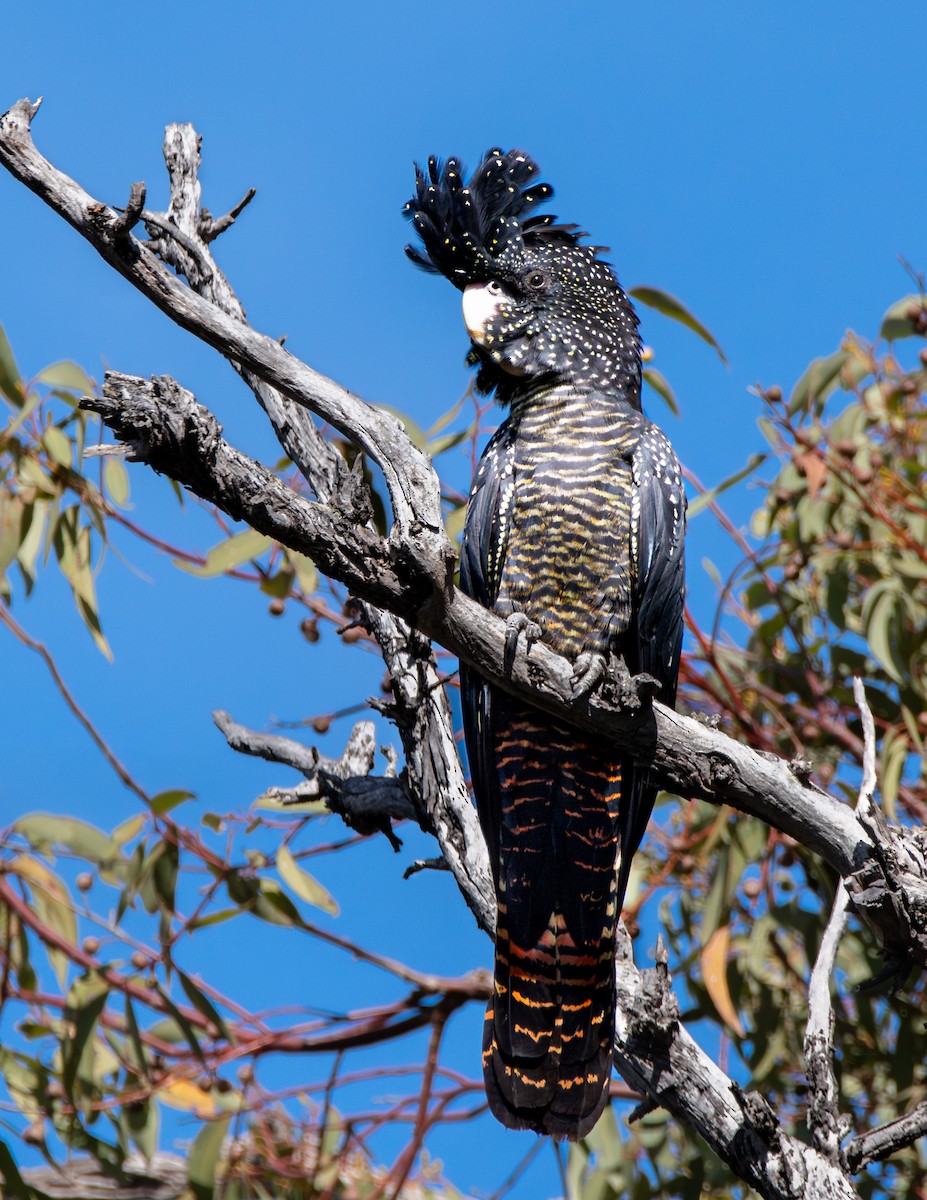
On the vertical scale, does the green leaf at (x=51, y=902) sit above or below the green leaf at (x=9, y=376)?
below

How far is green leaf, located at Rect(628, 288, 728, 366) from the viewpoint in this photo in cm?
333

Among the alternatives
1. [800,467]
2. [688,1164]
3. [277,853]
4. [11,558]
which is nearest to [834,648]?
[800,467]

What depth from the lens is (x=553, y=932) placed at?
254 centimetres

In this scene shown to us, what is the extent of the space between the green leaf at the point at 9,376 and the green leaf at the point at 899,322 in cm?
247

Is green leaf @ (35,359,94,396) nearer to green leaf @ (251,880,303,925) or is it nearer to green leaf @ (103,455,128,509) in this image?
green leaf @ (103,455,128,509)

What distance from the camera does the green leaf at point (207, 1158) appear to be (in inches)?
133

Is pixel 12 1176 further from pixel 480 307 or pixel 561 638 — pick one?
pixel 480 307

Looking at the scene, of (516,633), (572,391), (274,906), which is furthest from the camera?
(274,906)

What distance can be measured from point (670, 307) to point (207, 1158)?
2595mm

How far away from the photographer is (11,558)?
3.43 m

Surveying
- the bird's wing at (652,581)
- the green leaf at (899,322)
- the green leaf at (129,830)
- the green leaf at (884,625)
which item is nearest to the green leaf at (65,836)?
the green leaf at (129,830)

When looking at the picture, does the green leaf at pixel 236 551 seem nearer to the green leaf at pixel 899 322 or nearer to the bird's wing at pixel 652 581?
the bird's wing at pixel 652 581

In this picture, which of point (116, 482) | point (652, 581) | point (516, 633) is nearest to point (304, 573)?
point (116, 482)

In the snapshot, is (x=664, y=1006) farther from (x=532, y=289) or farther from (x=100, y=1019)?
(x=100, y=1019)
